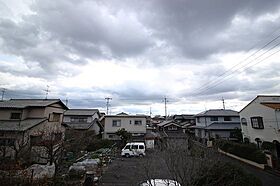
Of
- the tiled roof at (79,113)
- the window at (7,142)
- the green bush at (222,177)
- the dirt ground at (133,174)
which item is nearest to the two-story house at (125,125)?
the tiled roof at (79,113)

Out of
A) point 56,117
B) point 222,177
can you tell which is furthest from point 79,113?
point 222,177

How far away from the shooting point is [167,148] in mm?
5352

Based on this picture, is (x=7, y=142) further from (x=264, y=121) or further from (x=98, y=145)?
(x=264, y=121)

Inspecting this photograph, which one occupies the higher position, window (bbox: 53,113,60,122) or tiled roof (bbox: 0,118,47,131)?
window (bbox: 53,113,60,122)

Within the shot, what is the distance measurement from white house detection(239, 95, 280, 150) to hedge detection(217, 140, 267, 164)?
1993 mm

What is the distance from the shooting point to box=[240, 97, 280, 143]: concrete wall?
16748 mm

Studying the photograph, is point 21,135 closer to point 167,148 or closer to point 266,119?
point 167,148

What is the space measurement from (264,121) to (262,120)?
303mm

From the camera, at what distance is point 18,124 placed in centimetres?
1638

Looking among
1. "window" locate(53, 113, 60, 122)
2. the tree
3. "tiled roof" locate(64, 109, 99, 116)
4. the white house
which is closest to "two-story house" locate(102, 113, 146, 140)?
the tree

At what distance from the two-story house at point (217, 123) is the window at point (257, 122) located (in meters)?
7.60

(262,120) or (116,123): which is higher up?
(262,120)

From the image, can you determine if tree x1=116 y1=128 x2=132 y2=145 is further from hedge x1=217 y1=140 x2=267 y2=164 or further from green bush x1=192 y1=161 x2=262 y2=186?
green bush x1=192 y1=161 x2=262 y2=186

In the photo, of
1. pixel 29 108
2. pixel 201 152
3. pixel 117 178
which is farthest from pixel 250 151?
pixel 29 108
